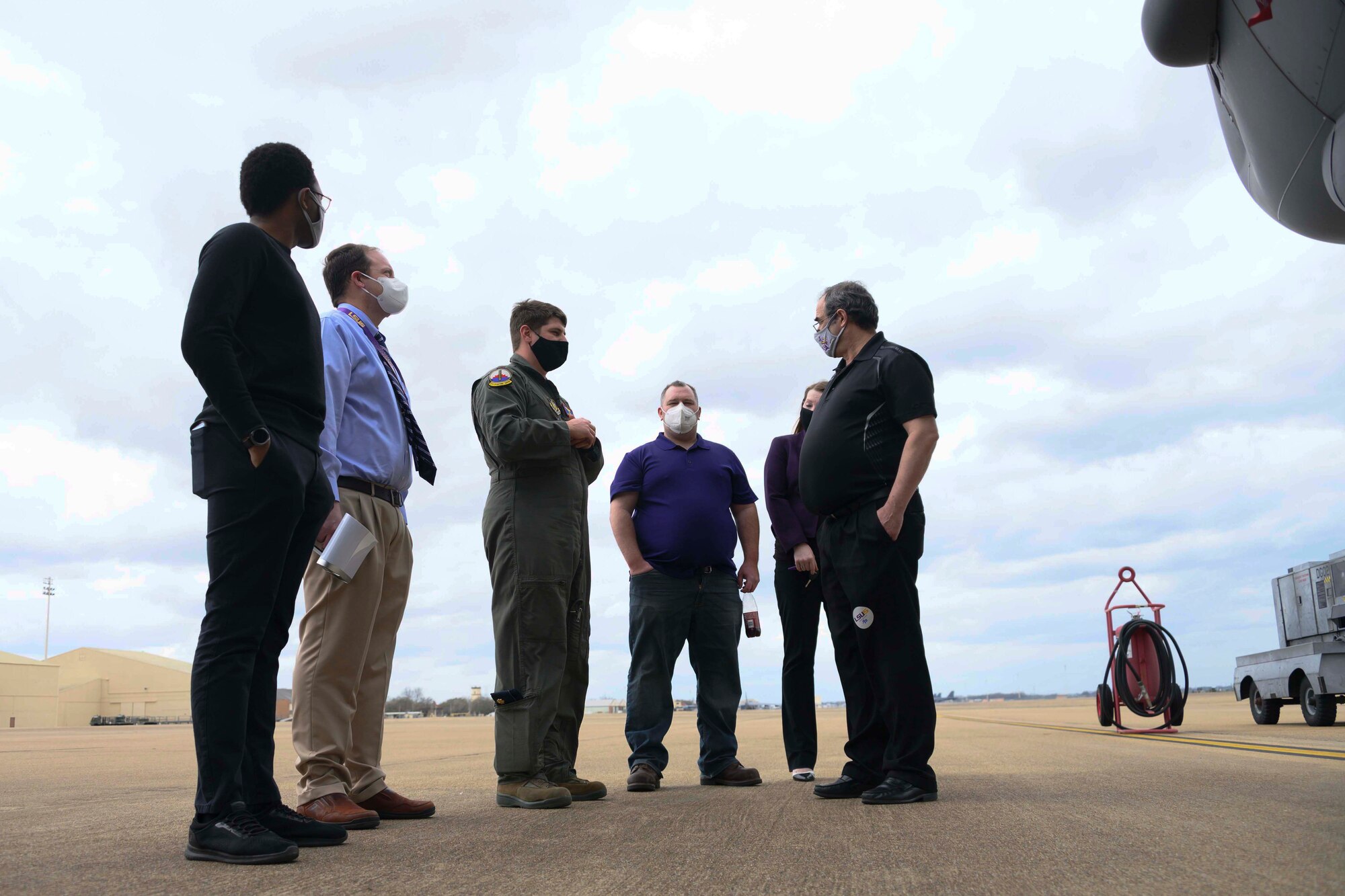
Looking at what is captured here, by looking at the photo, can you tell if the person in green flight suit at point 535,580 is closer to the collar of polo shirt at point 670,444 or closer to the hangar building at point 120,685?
the collar of polo shirt at point 670,444

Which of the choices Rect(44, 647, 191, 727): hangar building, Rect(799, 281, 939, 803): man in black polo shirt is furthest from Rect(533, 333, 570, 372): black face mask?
Rect(44, 647, 191, 727): hangar building

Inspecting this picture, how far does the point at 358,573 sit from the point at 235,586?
2.99 ft

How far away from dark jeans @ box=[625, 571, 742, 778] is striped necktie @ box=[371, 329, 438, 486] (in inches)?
57.8

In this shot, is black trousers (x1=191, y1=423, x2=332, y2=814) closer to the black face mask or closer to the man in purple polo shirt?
the black face mask

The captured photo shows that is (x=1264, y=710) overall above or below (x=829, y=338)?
below

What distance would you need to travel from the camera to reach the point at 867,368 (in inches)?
158

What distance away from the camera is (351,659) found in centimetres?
342

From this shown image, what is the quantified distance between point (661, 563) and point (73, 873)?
10.3 feet

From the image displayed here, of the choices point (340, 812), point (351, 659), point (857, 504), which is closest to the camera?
point (340, 812)

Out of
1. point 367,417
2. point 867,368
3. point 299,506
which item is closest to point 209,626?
point 299,506

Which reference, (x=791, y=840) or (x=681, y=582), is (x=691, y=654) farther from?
(x=791, y=840)

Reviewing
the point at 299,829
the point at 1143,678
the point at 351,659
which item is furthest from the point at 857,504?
Result: the point at 1143,678

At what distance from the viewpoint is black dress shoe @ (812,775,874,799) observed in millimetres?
3783

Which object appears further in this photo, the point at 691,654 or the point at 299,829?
the point at 691,654
